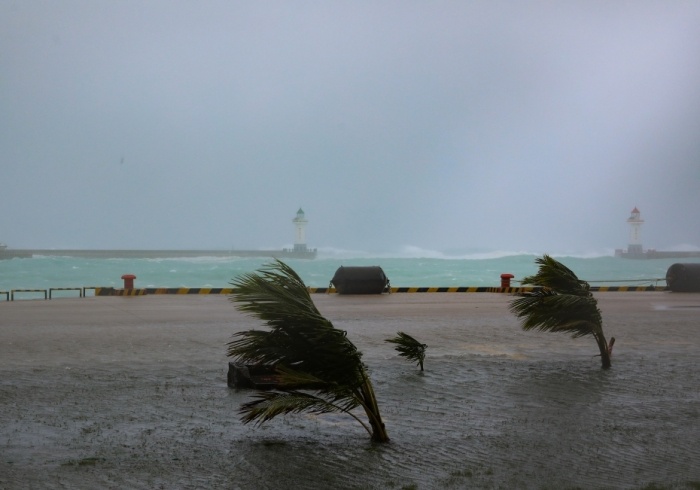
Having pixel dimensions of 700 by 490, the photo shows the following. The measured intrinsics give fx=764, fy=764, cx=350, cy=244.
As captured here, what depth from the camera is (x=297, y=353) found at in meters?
6.90

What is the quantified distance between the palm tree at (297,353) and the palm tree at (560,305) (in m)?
4.65

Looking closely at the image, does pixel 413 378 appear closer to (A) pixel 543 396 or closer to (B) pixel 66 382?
(A) pixel 543 396

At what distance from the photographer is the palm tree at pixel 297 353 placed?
260 inches

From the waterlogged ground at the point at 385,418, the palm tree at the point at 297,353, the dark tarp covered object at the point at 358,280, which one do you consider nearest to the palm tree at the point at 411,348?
the waterlogged ground at the point at 385,418

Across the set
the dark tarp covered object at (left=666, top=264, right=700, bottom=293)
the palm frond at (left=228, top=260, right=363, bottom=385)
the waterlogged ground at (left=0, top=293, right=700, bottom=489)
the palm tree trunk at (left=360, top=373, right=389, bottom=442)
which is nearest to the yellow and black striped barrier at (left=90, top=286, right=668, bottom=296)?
the dark tarp covered object at (left=666, top=264, right=700, bottom=293)

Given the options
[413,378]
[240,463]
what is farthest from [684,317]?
[240,463]

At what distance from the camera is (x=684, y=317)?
18672mm

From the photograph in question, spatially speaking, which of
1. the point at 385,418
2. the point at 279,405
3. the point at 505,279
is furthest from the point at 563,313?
the point at 505,279

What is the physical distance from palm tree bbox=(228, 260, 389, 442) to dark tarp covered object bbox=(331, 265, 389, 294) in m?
21.6

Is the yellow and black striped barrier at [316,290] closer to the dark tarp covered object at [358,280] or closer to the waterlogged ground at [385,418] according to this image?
the dark tarp covered object at [358,280]

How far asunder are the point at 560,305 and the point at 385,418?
4.32 metres

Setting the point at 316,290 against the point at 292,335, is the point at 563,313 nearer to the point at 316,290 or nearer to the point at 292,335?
the point at 292,335

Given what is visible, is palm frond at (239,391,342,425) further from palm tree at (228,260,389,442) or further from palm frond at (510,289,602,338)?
palm frond at (510,289,602,338)

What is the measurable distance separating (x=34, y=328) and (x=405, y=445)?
12.1 metres
